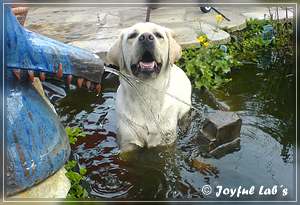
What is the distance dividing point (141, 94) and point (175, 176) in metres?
0.37

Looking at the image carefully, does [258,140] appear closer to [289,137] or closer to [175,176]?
[289,137]

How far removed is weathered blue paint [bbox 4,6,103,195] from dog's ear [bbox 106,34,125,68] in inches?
18.6

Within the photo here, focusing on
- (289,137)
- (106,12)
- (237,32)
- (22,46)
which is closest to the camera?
(22,46)

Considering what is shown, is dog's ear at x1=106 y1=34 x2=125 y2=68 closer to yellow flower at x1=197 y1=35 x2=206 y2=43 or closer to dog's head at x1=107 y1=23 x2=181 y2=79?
dog's head at x1=107 y1=23 x2=181 y2=79

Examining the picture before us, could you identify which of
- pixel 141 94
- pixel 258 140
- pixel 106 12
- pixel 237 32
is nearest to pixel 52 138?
pixel 106 12

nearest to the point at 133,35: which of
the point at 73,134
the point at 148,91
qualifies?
the point at 148,91

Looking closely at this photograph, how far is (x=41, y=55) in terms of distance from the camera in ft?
4.96

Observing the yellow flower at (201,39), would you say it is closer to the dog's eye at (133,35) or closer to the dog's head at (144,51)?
the dog's head at (144,51)

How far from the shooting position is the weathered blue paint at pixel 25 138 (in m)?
1.52

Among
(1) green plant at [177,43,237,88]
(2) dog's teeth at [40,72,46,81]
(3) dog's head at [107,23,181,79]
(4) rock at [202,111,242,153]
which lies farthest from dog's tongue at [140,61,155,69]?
(1) green plant at [177,43,237,88]

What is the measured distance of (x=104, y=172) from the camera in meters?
1.93

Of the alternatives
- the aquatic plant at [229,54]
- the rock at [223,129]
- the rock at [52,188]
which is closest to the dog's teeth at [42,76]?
the rock at [52,188]

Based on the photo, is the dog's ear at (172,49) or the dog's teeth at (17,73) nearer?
the dog's teeth at (17,73)

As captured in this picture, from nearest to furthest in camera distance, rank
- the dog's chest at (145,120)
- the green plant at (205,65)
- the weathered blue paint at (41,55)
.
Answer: the weathered blue paint at (41,55) → the dog's chest at (145,120) → the green plant at (205,65)
